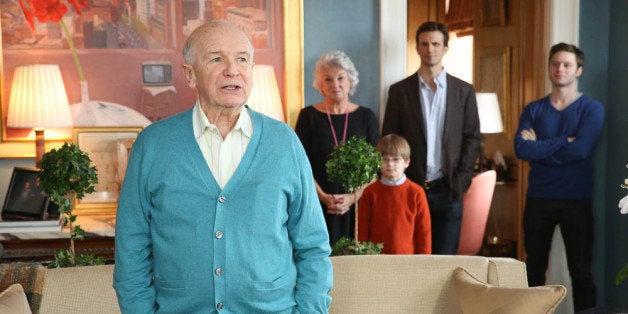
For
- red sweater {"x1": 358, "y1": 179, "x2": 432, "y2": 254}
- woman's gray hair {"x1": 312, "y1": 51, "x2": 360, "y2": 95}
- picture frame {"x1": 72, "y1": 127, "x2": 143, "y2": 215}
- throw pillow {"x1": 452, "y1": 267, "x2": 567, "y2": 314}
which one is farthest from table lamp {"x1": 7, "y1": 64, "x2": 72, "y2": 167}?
throw pillow {"x1": 452, "y1": 267, "x2": 567, "y2": 314}

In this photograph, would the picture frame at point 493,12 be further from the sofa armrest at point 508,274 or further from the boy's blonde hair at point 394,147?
the sofa armrest at point 508,274

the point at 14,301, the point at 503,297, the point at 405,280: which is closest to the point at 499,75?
the point at 405,280

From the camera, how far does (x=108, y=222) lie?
13.3 feet

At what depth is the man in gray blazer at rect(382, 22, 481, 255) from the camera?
4.20 metres

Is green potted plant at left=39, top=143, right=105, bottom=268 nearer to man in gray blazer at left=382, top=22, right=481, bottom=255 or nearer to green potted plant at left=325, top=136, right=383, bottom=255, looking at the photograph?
green potted plant at left=325, top=136, right=383, bottom=255

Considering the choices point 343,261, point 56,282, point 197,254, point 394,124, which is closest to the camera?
point 197,254

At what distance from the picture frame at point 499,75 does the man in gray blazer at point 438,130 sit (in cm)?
188

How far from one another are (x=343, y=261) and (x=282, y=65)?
194cm

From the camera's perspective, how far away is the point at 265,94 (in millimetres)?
4289

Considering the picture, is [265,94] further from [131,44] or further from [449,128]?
[449,128]

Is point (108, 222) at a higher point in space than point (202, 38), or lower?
lower

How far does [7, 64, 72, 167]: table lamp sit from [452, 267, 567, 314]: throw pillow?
2406mm

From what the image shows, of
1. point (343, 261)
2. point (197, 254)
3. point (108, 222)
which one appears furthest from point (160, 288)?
point (108, 222)

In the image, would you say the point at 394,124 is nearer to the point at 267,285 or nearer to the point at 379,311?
the point at 379,311
